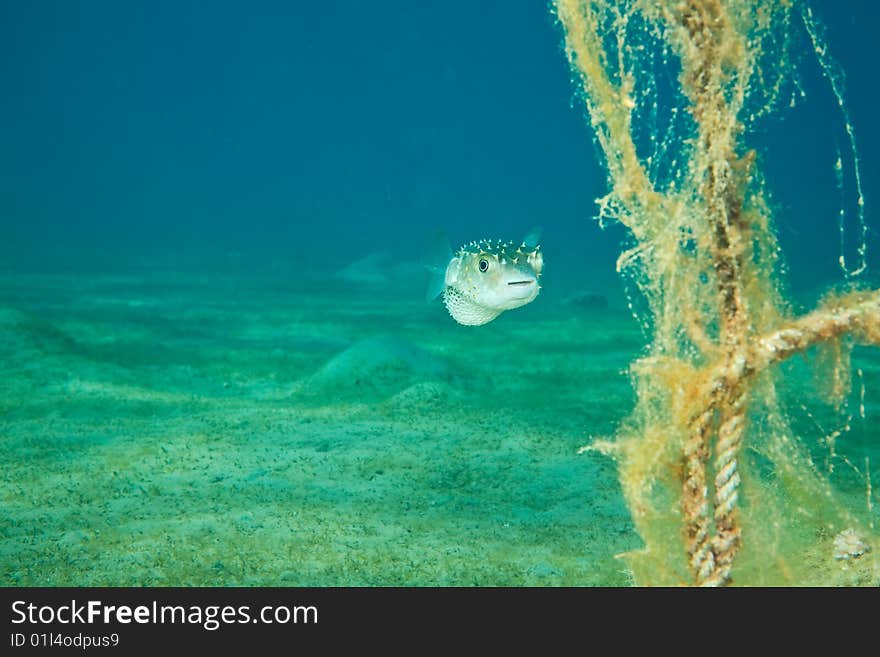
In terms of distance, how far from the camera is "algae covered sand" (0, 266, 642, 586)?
3.87m

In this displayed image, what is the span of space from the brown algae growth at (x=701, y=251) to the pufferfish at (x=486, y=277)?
1.20 meters

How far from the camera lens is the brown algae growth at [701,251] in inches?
87.9

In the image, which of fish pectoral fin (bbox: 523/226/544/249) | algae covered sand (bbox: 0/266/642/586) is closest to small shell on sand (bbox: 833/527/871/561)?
algae covered sand (bbox: 0/266/642/586)

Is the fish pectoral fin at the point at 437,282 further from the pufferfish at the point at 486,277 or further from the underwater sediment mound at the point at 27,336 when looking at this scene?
the underwater sediment mound at the point at 27,336

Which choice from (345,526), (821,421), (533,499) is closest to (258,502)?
(345,526)

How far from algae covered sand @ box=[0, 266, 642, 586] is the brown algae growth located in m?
0.61

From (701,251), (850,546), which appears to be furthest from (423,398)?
(701,251)

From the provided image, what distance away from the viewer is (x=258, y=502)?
15.5ft

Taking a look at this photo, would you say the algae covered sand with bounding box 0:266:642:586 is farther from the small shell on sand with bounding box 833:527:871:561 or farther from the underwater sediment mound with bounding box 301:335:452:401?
the small shell on sand with bounding box 833:527:871:561

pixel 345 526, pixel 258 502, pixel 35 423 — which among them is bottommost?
pixel 345 526

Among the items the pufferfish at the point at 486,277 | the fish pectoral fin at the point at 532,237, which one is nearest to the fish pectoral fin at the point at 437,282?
the pufferfish at the point at 486,277

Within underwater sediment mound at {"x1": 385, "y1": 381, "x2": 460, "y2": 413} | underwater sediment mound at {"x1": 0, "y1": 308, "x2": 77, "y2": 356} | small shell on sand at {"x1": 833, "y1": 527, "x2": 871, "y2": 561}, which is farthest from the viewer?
underwater sediment mound at {"x1": 0, "y1": 308, "x2": 77, "y2": 356}
